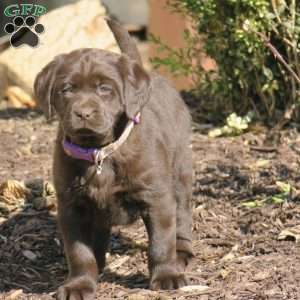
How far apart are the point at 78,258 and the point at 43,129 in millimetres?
2990

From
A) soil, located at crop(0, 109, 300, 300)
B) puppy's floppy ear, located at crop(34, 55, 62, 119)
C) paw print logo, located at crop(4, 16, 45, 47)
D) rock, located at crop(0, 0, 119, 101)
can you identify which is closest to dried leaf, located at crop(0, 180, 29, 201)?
soil, located at crop(0, 109, 300, 300)

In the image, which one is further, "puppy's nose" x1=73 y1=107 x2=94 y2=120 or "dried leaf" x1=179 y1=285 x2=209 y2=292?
"dried leaf" x1=179 y1=285 x2=209 y2=292

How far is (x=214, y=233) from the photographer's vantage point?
5062 mm

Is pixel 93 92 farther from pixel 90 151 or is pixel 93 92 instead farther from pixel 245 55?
pixel 245 55

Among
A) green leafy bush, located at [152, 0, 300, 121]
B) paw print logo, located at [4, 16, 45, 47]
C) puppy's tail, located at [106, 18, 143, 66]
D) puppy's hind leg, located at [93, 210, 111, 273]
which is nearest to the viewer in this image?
puppy's hind leg, located at [93, 210, 111, 273]

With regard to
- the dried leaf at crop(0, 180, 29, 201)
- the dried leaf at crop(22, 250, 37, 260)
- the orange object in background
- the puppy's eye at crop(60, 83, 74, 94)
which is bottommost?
the orange object in background

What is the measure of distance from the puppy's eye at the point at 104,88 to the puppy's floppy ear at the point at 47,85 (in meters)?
0.24

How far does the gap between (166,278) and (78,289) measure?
1.38ft

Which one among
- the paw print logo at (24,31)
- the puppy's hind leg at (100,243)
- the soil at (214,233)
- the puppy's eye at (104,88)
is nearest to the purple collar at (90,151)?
the puppy's eye at (104,88)

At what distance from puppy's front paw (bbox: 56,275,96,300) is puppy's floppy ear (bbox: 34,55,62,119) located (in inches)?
31.3

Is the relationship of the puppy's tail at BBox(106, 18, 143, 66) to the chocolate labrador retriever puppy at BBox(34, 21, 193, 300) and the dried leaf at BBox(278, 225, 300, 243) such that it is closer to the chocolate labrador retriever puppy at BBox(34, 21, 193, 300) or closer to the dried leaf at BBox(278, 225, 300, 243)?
the chocolate labrador retriever puppy at BBox(34, 21, 193, 300)

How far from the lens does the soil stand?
168 inches

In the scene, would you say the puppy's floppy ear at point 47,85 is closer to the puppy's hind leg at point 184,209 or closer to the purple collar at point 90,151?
the purple collar at point 90,151

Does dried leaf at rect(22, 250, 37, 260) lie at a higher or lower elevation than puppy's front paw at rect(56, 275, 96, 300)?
lower
